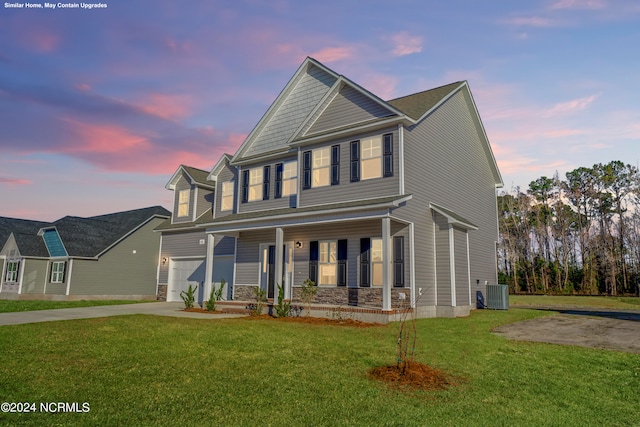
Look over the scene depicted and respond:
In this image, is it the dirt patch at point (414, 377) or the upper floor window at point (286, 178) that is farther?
the upper floor window at point (286, 178)

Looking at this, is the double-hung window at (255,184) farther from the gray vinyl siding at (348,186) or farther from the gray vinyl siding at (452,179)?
the gray vinyl siding at (452,179)

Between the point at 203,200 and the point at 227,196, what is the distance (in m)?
3.18

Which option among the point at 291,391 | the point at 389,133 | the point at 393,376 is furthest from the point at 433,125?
the point at 291,391

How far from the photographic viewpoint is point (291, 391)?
605 cm

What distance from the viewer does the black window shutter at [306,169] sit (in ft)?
58.7

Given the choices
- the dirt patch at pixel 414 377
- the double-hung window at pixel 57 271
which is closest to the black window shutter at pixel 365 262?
the dirt patch at pixel 414 377

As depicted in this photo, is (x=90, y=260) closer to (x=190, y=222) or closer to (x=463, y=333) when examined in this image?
(x=190, y=222)

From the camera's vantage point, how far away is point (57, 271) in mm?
26484

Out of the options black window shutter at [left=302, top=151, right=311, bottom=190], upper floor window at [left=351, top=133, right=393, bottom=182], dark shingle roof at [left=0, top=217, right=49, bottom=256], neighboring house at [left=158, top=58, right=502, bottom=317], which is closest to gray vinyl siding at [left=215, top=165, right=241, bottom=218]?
neighboring house at [left=158, top=58, right=502, bottom=317]

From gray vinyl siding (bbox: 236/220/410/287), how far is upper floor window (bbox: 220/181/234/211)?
2793mm

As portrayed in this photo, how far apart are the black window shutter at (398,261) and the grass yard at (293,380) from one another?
4569mm

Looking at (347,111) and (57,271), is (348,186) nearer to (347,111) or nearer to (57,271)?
(347,111)

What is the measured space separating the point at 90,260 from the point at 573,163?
150 ft

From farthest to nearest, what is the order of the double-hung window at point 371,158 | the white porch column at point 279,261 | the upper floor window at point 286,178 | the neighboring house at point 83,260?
1. the neighboring house at point 83,260
2. the upper floor window at point 286,178
3. the white porch column at point 279,261
4. the double-hung window at point 371,158
